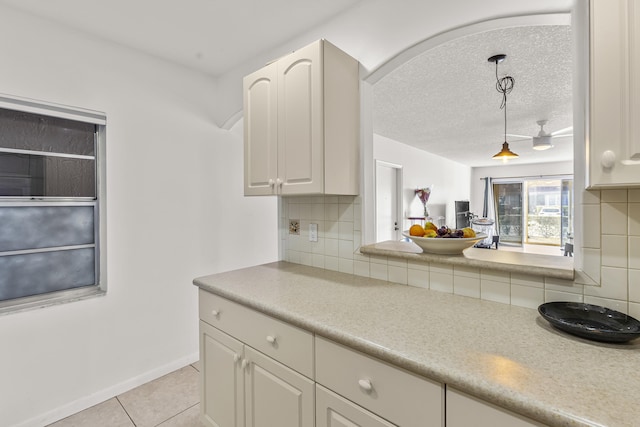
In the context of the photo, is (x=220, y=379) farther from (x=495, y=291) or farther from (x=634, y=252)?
(x=634, y=252)

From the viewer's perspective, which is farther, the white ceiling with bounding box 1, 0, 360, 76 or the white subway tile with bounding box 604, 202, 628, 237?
the white ceiling with bounding box 1, 0, 360, 76

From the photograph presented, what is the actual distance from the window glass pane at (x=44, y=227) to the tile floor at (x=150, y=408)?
110 centimetres

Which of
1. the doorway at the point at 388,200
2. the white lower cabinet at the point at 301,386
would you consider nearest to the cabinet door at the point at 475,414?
the white lower cabinet at the point at 301,386

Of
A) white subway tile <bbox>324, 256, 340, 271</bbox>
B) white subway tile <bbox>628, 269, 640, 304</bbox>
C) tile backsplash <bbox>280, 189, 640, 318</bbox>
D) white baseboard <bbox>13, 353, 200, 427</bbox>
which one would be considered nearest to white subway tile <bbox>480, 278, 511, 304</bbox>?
tile backsplash <bbox>280, 189, 640, 318</bbox>

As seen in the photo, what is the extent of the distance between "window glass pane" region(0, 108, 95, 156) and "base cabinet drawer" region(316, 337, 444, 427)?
2068 mm

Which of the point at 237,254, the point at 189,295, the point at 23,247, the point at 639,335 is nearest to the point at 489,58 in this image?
the point at 639,335

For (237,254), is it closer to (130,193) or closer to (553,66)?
(130,193)

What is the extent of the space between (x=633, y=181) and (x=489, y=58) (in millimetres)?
1823

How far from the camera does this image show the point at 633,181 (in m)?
0.78

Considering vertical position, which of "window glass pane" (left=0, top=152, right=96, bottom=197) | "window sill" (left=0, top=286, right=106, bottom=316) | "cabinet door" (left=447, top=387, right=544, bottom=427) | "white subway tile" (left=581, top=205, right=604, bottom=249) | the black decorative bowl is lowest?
"window sill" (left=0, top=286, right=106, bottom=316)

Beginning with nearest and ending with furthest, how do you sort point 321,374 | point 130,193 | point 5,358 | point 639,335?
1. point 639,335
2. point 321,374
3. point 5,358
4. point 130,193

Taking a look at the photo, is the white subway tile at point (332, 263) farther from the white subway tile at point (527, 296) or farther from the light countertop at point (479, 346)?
the white subway tile at point (527, 296)

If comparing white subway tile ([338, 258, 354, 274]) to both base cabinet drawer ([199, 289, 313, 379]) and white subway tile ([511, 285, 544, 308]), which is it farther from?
white subway tile ([511, 285, 544, 308])

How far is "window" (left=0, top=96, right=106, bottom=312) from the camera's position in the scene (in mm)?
1744
